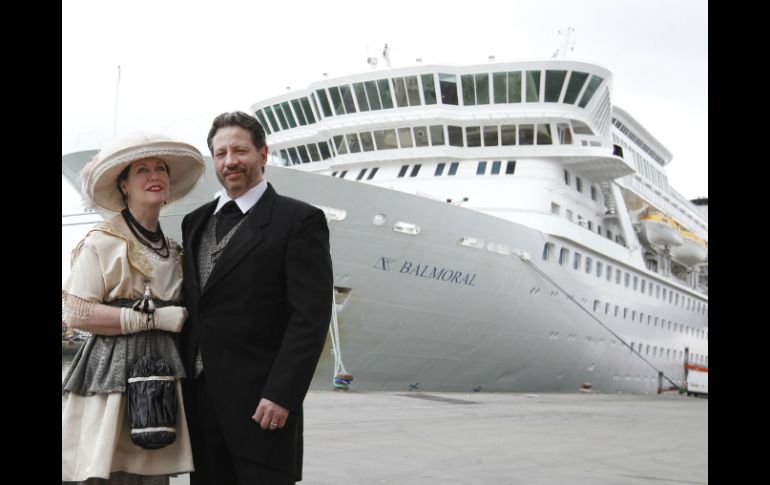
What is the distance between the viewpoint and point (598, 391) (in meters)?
20.6

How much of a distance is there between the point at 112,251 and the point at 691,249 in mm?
26707

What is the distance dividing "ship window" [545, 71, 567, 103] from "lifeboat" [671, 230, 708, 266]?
1043 centimetres

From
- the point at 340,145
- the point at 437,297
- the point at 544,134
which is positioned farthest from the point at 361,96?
the point at 437,297

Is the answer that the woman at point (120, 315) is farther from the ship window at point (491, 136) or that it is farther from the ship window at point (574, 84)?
Result: the ship window at point (574, 84)

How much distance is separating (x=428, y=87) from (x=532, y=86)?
2.35 m

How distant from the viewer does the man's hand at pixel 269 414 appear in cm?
259

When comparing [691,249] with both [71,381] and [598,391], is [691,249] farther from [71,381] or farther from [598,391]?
[71,381]

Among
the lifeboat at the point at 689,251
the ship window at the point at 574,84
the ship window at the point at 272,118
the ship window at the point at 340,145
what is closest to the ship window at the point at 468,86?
the ship window at the point at 574,84

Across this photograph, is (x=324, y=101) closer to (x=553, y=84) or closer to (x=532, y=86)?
(x=532, y=86)

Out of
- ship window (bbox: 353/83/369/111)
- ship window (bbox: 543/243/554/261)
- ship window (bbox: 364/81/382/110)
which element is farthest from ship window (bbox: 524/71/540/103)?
ship window (bbox: 353/83/369/111)

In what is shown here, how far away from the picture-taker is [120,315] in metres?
2.62

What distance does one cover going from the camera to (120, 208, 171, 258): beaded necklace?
9.25 feet

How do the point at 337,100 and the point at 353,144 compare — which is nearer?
the point at 337,100
